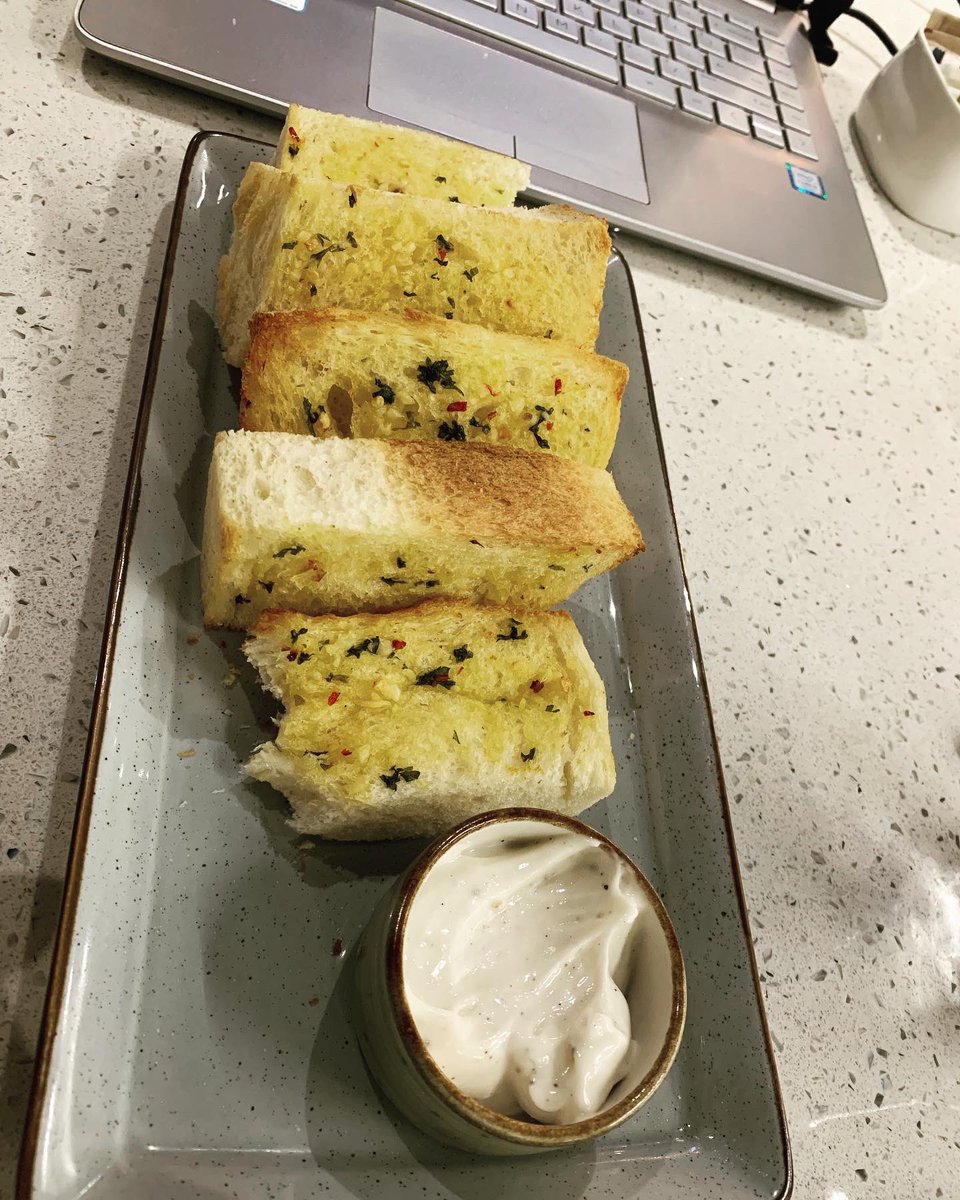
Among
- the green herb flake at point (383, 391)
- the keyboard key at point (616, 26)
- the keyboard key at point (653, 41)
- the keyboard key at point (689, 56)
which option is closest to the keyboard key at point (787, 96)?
the keyboard key at point (689, 56)

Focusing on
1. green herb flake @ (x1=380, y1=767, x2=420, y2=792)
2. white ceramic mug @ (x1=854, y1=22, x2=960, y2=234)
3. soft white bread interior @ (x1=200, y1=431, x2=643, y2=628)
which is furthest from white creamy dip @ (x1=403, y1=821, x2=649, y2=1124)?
white ceramic mug @ (x1=854, y1=22, x2=960, y2=234)

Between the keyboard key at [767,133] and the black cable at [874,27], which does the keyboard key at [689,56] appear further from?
the black cable at [874,27]

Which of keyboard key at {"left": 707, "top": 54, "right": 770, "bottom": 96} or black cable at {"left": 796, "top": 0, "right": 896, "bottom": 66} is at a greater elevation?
black cable at {"left": 796, "top": 0, "right": 896, "bottom": 66}

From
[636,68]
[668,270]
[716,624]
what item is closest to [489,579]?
[716,624]

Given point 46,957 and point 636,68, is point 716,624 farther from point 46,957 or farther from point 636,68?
point 636,68

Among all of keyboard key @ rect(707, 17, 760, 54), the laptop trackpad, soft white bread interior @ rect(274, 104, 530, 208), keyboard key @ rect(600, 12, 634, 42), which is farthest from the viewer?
keyboard key @ rect(707, 17, 760, 54)

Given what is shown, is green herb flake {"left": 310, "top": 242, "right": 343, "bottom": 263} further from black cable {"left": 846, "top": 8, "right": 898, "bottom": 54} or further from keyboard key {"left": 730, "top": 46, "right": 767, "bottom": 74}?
black cable {"left": 846, "top": 8, "right": 898, "bottom": 54}

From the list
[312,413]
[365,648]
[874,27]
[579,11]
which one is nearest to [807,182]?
[579,11]
